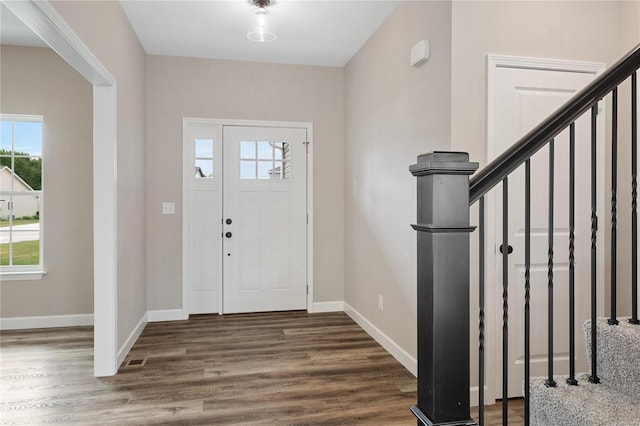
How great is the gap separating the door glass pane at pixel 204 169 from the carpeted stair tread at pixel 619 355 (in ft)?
12.8

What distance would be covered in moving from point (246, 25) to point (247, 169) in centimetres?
155

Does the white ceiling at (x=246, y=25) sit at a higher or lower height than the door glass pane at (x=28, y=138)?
higher

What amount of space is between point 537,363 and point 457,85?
1836 millimetres

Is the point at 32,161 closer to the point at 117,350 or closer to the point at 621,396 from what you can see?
the point at 117,350

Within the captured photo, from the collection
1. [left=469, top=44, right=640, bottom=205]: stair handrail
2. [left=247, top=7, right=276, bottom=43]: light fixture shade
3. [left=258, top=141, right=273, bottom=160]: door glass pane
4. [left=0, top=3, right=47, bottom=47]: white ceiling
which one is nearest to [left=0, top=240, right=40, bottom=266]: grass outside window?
[left=0, top=3, right=47, bottom=47]: white ceiling

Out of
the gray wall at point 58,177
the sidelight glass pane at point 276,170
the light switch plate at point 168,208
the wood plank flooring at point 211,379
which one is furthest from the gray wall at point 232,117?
the wood plank flooring at point 211,379

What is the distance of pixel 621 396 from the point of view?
1.42 m

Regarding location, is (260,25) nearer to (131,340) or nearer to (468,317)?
(131,340)

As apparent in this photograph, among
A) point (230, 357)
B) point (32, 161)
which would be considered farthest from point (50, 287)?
point (230, 357)

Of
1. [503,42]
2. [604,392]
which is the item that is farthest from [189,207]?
[604,392]

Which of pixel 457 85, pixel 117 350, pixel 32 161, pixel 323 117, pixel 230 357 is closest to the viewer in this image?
Answer: pixel 457 85

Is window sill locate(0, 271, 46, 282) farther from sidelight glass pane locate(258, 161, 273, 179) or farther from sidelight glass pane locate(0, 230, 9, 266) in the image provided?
sidelight glass pane locate(258, 161, 273, 179)

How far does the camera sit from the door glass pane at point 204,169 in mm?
4688

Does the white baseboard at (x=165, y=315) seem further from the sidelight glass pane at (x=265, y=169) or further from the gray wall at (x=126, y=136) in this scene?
the sidelight glass pane at (x=265, y=169)
